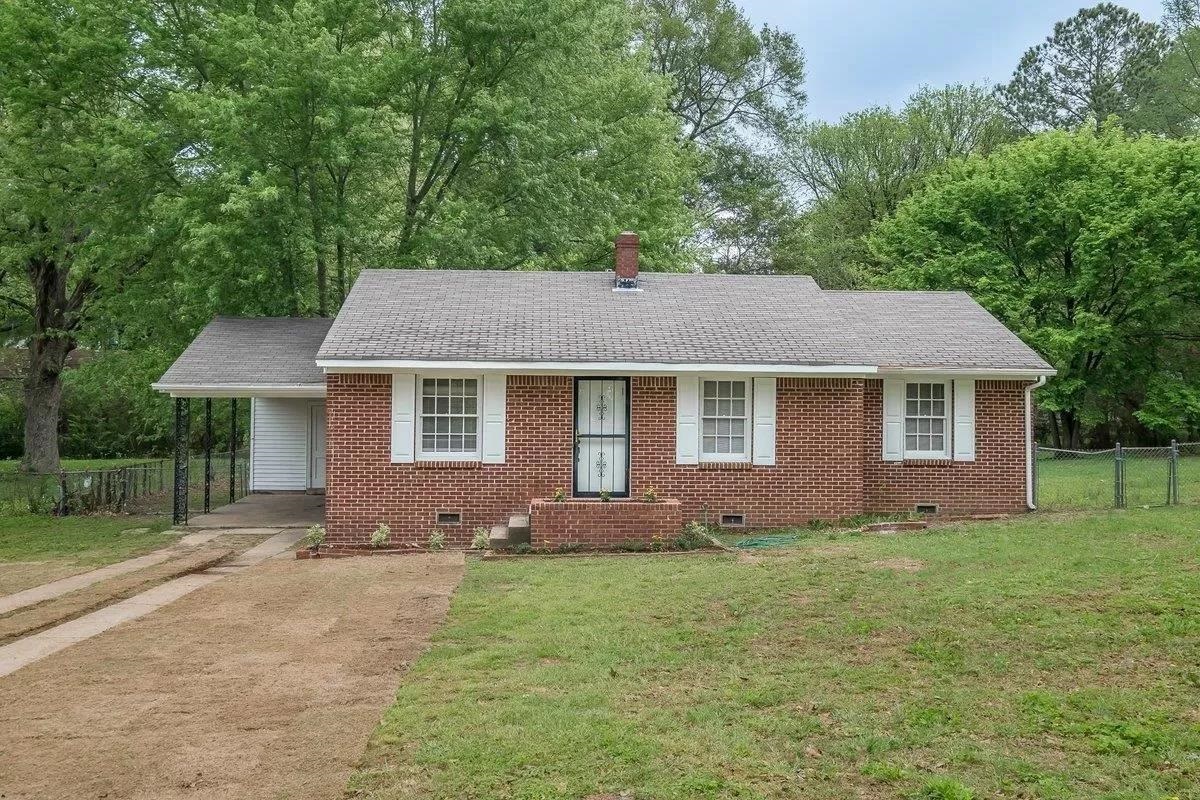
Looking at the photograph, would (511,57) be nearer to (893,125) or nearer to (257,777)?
(257,777)

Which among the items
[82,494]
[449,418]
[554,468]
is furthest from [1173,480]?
[82,494]

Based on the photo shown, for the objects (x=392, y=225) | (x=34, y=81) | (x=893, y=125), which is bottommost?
(x=392, y=225)

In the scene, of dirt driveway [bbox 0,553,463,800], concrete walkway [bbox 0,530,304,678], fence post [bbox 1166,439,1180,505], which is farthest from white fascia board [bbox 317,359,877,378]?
fence post [bbox 1166,439,1180,505]

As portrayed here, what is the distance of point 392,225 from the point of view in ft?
74.6

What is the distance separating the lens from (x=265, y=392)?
16.1 m

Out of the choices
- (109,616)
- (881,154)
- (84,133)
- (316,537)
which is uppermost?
(881,154)

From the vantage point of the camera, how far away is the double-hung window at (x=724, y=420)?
14781mm

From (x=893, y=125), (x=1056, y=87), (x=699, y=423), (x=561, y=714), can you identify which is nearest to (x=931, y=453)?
(x=699, y=423)

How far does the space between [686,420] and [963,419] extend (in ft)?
15.5

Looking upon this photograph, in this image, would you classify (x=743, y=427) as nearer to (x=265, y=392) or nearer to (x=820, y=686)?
(x=265, y=392)

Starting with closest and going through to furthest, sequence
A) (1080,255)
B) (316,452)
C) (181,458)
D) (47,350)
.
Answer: (181,458), (316,452), (47,350), (1080,255)

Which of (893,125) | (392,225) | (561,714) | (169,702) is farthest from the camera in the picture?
(893,125)

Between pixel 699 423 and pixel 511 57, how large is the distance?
36.8 feet

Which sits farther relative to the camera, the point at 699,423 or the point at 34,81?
the point at 34,81
